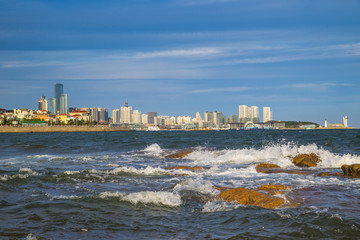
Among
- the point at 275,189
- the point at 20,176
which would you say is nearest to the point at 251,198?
the point at 275,189

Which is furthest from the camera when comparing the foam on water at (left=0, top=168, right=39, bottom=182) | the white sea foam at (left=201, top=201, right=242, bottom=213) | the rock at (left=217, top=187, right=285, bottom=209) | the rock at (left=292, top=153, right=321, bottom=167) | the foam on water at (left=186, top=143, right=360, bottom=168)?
the foam on water at (left=186, top=143, right=360, bottom=168)

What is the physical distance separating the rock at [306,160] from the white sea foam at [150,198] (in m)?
11.0

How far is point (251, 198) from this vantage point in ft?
28.9

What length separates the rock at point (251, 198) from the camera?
8.44 m

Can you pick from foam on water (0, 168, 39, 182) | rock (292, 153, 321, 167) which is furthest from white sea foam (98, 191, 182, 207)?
rock (292, 153, 321, 167)

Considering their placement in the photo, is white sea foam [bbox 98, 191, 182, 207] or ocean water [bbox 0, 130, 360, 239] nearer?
ocean water [bbox 0, 130, 360, 239]

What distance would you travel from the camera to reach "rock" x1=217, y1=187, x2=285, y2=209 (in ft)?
27.7

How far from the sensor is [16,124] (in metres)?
165

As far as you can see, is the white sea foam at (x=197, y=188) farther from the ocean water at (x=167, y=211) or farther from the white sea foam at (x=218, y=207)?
the white sea foam at (x=218, y=207)

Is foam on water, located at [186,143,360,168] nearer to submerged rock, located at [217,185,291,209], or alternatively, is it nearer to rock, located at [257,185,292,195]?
rock, located at [257,185,292,195]

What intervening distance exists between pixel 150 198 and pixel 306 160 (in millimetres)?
12295

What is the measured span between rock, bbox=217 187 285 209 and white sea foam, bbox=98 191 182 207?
121 centimetres

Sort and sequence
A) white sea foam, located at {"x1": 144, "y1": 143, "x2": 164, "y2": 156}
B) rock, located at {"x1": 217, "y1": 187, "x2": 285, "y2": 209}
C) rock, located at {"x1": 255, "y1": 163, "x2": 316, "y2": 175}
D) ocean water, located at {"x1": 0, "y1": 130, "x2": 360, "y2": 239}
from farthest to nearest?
white sea foam, located at {"x1": 144, "y1": 143, "x2": 164, "y2": 156}, rock, located at {"x1": 255, "y1": 163, "x2": 316, "y2": 175}, rock, located at {"x1": 217, "y1": 187, "x2": 285, "y2": 209}, ocean water, located at {"x1": 0, "y1": 130, "x2": 360, "y2": 239}

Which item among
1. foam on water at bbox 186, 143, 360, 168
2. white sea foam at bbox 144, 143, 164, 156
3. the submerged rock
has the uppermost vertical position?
the submerged rock
